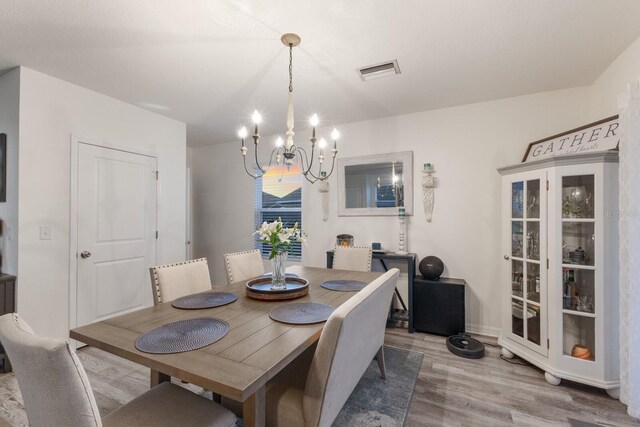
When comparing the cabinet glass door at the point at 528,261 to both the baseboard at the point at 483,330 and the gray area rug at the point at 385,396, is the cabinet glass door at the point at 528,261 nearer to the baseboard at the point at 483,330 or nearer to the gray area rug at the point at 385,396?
the baseboard at the point at 483,330

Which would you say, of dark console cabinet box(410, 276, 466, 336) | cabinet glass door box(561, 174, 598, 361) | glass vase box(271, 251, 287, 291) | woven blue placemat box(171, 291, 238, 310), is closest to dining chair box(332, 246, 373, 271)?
dark console cabinet box(410, 276, 466, 336)

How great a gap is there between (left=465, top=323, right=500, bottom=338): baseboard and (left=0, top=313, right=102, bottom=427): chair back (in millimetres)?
3327

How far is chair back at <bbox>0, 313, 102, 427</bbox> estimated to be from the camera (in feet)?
2.68

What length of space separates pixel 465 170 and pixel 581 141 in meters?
0.97

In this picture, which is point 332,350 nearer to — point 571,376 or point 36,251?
point 571,376

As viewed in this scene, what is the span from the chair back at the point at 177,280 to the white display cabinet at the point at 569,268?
263cm

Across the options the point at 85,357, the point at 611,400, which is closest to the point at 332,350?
the point at 611,400

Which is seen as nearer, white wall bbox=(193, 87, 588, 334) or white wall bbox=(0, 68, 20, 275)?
white wall bbox=(0, 68, 20, 275)

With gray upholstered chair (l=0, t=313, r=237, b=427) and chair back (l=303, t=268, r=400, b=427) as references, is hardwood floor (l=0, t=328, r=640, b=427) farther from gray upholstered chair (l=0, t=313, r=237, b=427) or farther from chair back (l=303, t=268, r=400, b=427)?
gray upholstered chair (l=0, t=313, r=237, b=427)

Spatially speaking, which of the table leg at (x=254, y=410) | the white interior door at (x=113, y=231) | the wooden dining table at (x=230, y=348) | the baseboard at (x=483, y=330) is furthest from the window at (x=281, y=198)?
the table leg at (x=254, y=410)

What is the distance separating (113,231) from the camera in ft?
10.2

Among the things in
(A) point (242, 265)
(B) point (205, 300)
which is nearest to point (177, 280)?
(B) point (205, 300)

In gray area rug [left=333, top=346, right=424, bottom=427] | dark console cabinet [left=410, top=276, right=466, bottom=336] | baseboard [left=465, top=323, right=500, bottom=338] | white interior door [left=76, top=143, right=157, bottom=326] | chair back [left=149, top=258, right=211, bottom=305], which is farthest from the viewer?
baseboard [left=465, top=323, right=500, bottom=338]

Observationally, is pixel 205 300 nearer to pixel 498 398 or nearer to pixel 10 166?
pixel 498 398
